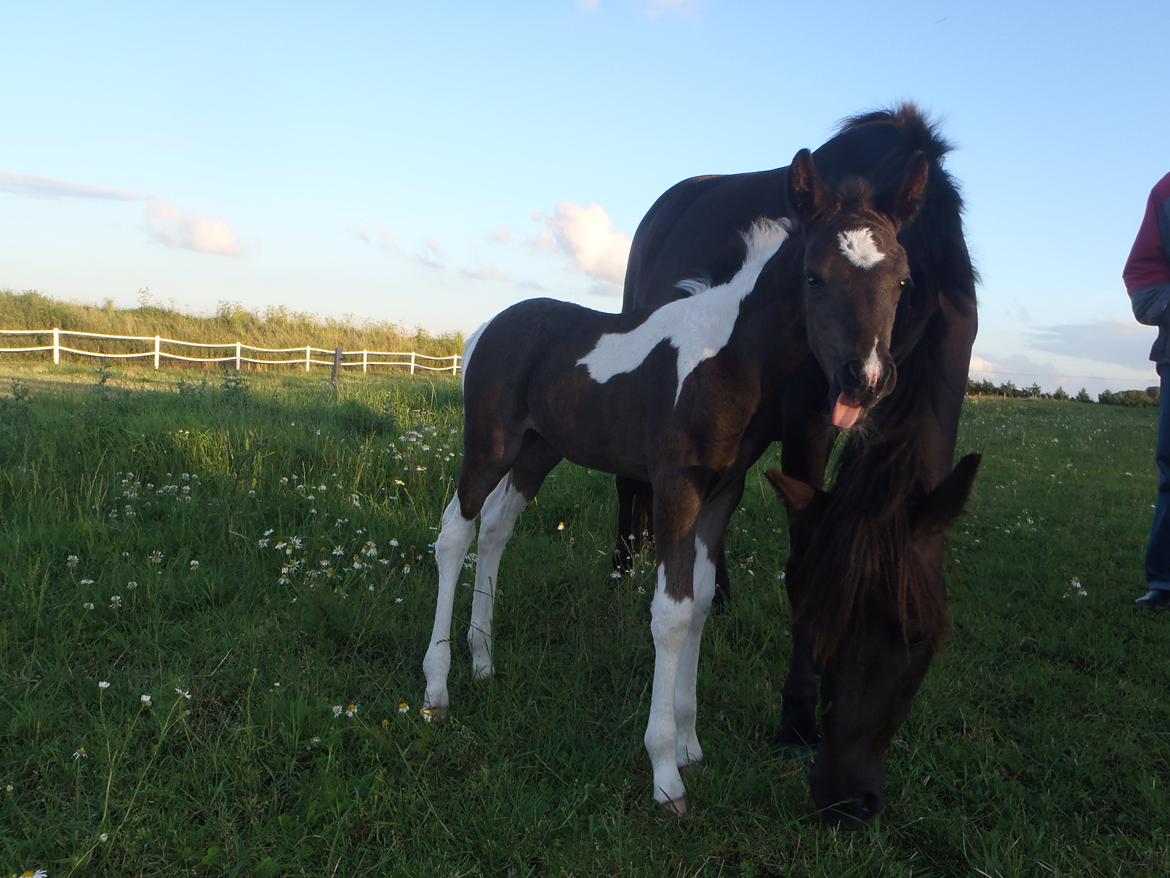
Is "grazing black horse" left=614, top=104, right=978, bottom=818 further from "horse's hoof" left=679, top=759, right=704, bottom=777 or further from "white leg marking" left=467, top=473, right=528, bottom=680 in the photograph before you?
"white leg marking" left=467, top=473, right=528, bottom=680

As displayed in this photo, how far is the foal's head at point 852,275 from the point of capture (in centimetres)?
226

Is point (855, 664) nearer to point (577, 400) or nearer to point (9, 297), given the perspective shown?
point (577, 400)

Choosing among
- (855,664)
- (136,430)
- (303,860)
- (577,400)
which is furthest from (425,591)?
(136,430)

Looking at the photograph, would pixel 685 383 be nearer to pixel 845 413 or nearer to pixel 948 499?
pixel 845 413

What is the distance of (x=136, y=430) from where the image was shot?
6.27m

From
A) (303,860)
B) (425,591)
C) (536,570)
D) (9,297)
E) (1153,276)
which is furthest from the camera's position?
(9,297)

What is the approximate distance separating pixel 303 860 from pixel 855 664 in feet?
5.63

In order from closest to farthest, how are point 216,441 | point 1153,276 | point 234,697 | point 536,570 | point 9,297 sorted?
1. point 234,697
2. point 536,570
3. point 1153,276
4. point 216,441
5. point 9,297

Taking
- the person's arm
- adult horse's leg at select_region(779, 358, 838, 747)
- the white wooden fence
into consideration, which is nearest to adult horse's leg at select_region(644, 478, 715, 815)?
adult horse's leg at select_region(779, 358, 838, 747)

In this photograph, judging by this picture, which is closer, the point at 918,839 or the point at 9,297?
the point at 918,839

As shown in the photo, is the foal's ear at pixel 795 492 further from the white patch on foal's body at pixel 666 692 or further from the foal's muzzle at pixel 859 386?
the white patch on foal's body at pixel 666 692

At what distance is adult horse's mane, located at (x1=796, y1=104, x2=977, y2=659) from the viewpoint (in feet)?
7.77

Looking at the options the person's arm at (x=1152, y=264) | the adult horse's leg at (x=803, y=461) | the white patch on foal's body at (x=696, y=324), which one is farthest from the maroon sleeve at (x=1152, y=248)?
the white patch on foal's body at (x=696, y=324)

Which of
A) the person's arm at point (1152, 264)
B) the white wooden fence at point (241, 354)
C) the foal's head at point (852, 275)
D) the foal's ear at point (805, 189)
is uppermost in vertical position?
the person's arm at point (1152, 264)
